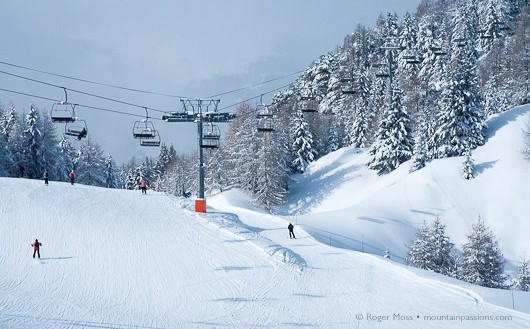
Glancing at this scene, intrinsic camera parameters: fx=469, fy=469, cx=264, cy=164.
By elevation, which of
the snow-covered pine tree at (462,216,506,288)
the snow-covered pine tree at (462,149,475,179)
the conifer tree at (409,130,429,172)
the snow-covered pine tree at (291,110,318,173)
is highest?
the snow-covered pine tree at (291,110,318,173)

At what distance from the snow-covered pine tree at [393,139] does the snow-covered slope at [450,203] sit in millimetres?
2560

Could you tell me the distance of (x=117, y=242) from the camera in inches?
976

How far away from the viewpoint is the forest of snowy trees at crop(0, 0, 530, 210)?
4969 cm

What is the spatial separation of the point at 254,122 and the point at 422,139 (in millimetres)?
21939

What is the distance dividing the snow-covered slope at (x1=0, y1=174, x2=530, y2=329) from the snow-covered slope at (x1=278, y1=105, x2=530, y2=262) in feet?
27.3

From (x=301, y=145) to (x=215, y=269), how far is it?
47629 mm

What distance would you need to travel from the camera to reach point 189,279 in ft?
68.0

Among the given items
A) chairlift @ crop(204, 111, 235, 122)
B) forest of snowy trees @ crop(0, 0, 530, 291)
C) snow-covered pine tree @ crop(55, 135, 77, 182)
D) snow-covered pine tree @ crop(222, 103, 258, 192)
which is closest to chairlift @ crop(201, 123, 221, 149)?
chairlift @ crop(204, 111, 235, 122)

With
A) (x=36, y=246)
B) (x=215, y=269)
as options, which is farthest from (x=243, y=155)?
(x=36, y=246)

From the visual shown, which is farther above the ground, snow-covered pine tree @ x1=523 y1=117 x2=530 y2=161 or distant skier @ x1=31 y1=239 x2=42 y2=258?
snow-covered pine tree @ x1=523 y1=117 x2=530 y2=161

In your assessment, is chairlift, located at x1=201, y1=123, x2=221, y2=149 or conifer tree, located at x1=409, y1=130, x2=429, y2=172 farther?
conifer tree, located at x1=409, y1=130, x2=429, y2=172

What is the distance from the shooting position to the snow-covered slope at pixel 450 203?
36875mm

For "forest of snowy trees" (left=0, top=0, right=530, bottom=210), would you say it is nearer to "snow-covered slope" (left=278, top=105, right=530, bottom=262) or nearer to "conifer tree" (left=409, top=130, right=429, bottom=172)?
"conifer tree" (left=409, top=130, right=429, bottom=172)

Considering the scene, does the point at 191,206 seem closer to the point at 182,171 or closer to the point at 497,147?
the point at 497,147
